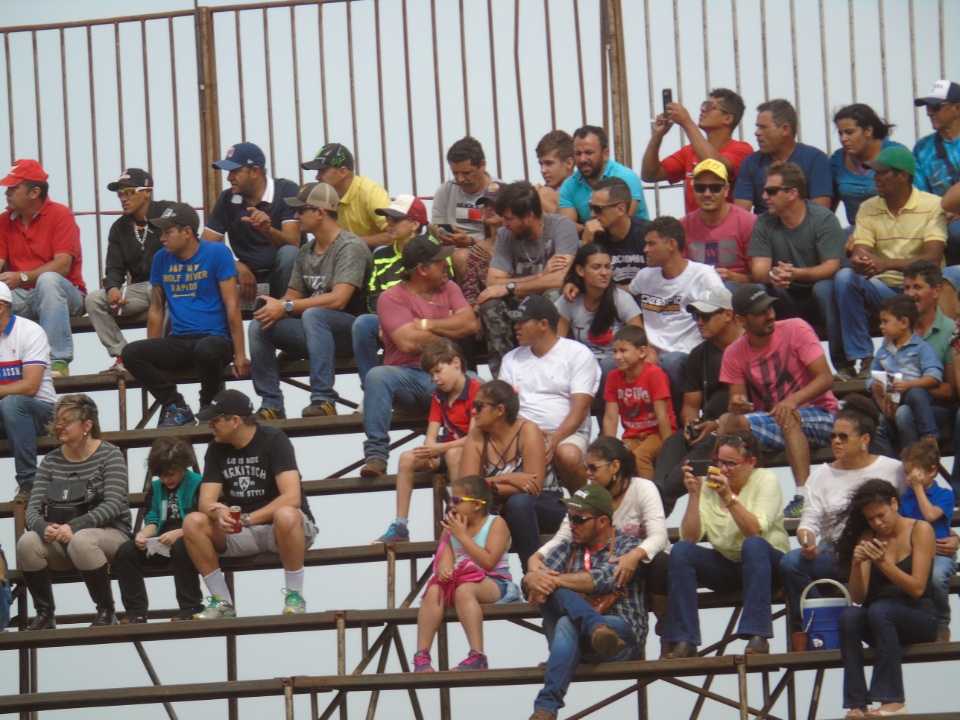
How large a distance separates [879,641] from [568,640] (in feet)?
4.44

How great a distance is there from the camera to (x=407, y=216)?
1024 centimetres

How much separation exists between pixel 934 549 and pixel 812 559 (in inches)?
22.8

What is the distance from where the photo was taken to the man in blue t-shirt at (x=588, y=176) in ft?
33.8

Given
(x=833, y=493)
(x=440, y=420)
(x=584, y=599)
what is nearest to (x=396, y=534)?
(x=440, y=420)

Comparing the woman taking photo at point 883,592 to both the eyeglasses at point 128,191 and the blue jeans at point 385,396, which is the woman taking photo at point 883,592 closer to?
the blue jeans at point 385,396

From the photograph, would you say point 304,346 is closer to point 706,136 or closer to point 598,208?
point 598,208

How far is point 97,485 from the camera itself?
29.9ft

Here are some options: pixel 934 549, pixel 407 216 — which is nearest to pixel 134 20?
pixel 407 216

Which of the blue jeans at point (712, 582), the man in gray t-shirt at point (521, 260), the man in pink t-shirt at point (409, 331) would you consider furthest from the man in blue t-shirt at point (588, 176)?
the blue jeans at point (712, 582)

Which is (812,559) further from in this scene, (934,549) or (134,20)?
(134,20)

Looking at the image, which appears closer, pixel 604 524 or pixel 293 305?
pixel 604 524

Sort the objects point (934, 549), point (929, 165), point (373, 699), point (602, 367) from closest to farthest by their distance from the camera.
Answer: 1. point (934, 549)
2. point (373, 699)
3. point (602, 367)
4. point (929, 165)

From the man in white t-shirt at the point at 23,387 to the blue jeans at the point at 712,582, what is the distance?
3.73m

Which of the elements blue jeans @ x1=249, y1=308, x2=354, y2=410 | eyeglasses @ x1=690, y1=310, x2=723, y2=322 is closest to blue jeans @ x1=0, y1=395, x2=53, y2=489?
blue jeans @ x1=249, y1=308, x2=354, y2=410
